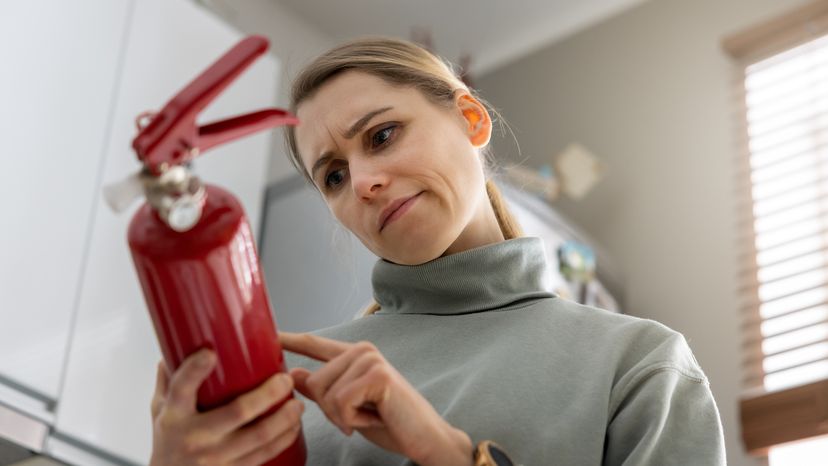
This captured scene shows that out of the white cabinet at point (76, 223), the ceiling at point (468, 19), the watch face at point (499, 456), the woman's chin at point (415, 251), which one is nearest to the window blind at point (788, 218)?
the ceiling at point (468, 19)

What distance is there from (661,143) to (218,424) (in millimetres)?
2308

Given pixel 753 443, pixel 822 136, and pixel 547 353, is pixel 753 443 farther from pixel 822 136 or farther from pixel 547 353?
pixel 547 353

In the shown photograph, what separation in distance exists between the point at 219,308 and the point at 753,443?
184 centimetres

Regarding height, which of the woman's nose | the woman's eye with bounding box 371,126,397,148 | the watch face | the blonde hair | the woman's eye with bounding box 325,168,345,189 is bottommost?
the watch face

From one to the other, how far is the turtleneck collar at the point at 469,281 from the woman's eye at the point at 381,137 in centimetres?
13

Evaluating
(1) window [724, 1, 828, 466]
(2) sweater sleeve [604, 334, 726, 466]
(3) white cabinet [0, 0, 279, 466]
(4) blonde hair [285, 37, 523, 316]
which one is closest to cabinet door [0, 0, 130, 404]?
(3) white cabinet [0, 0, 279, 466]

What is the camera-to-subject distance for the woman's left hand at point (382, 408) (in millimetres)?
750

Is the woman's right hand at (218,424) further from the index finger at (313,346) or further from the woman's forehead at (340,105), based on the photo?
the woman's forehead at (340,105)

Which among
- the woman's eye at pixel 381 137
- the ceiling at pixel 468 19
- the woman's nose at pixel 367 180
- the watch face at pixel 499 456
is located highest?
the ceiling at pixel 468 19

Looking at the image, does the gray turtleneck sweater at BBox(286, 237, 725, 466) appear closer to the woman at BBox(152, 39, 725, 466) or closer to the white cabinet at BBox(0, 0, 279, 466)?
the woman at BBox(152, 39, 725, 466)

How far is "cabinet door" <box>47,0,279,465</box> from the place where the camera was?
1.86 meters

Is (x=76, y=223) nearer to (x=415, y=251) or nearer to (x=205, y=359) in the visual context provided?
(x=415, y=251)

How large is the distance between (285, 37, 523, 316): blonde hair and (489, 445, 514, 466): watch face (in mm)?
431

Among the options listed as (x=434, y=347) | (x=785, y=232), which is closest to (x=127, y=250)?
(x=434, y=347)
